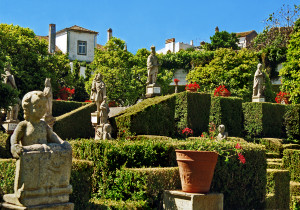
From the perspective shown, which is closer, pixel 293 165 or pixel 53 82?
pixel 293 165

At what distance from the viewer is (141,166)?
852cm

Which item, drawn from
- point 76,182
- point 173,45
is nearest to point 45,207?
point 76,182

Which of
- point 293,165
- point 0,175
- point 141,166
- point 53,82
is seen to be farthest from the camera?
point 53,82

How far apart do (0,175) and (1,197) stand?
0.96m

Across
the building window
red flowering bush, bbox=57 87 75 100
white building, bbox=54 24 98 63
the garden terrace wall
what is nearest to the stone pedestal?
the garden terrace wall

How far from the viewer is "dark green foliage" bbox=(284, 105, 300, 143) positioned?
22.8 meters

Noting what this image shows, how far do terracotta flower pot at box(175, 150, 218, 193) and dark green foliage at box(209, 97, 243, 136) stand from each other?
40.2 ft

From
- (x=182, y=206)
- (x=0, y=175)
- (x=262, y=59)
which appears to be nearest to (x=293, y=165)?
(x=182, y=206)

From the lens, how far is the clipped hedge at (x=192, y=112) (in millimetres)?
18359

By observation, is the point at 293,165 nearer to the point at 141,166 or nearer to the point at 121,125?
the point at 121,125

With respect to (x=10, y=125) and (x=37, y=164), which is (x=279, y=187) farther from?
(x=10, y=125)

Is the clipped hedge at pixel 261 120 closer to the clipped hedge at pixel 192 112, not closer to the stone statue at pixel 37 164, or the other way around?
the clipped hedge at pixel 192 112

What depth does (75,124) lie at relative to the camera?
20.7 meters

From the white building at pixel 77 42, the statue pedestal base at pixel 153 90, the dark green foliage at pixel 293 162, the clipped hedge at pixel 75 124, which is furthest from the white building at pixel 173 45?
the dark green foliage at pixel 293 162
